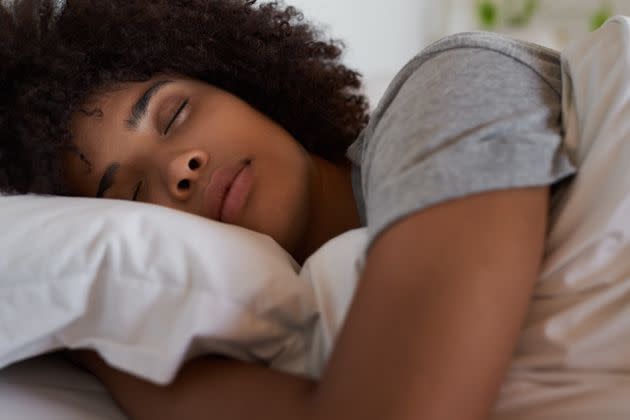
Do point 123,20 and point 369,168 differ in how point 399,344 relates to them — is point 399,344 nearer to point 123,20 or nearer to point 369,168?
point 369,168

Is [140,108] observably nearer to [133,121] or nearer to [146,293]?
[133,121]

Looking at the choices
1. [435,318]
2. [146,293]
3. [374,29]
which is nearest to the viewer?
[435,318]

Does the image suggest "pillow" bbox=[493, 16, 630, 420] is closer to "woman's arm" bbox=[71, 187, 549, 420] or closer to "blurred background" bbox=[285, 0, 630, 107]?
"woman's arm" bbox=[71, 187, 549, 420]

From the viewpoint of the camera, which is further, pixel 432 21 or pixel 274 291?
pixel 432 21

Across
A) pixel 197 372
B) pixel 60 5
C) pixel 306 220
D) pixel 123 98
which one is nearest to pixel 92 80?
pixel 123 98

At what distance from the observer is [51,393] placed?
0.70m

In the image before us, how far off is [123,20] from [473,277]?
653mm

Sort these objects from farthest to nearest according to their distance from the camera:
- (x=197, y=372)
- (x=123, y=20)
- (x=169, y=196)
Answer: (x=123, y=20) → (x=169, y=196) → (x=197, y=372)

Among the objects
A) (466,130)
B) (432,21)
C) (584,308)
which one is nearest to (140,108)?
(466,130)

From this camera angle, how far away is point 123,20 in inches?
36.9

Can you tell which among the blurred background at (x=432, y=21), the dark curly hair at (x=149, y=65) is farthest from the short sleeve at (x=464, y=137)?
the blurred background at (x=432, y=21)

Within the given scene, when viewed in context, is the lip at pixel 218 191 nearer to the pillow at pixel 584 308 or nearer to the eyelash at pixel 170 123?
the eyelash at pixel 170 123

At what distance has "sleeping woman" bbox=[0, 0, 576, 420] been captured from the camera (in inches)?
19.7

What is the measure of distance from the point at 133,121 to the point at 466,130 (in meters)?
0.45
